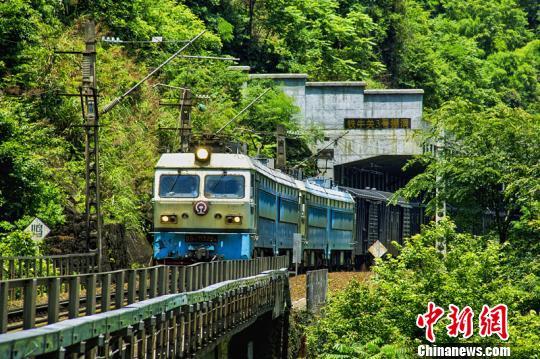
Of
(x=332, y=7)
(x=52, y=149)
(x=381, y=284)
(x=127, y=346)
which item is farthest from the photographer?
(x=332, y=7)

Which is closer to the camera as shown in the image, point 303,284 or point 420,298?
point 420,298

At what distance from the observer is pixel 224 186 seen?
34.1m

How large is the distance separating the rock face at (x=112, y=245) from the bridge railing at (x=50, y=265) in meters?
4.89

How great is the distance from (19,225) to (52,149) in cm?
785

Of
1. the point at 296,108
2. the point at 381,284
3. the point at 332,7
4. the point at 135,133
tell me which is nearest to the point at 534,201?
the point at 381,284

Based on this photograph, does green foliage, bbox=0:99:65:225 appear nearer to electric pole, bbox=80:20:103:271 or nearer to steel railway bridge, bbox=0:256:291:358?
electric pole, bbox=80:20:103:271

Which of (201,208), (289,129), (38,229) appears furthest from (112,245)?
(289,129)

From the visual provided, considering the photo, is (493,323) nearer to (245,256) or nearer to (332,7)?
(245,256)

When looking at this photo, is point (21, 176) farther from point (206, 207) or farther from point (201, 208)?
point (206, 207)

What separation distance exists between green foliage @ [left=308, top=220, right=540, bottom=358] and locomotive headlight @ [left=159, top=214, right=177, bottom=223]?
4.35 m

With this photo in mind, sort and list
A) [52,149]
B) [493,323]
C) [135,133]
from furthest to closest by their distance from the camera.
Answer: [135,133], [52,149], [493,323]

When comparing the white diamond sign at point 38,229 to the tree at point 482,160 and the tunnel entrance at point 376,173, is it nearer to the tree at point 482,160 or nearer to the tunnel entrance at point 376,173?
the tree at point 482,160

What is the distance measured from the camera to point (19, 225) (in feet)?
111

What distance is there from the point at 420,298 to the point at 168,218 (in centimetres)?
693
